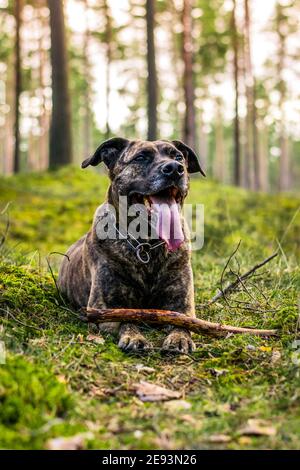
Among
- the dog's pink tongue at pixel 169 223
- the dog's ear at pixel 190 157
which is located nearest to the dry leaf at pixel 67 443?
the dog's pink tongue at pixel 169 223

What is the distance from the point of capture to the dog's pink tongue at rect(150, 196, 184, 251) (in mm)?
4418

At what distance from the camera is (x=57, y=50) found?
16.4 meters

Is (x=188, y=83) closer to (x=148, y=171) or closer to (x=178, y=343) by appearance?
(x=148, y=171)

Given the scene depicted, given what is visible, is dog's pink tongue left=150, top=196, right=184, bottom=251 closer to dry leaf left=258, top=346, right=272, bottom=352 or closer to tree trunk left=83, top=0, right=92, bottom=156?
dry leaf left=258, top=346, right=272, bottom=352

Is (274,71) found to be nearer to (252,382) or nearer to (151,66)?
(151,66)

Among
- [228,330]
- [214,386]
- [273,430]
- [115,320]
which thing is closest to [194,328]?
[228,330]

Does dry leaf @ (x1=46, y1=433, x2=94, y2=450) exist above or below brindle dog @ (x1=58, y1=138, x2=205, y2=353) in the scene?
below

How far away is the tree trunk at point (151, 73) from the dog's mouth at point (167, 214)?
527 inches

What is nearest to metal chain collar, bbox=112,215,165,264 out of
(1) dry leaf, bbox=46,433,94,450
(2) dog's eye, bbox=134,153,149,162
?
(2) dog's eye, bbox=134,153,149,162

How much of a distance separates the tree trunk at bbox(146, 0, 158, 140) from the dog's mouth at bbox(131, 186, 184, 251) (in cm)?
1339

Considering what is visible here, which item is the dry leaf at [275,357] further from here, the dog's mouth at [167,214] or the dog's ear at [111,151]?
the dog's ear at [111,151]

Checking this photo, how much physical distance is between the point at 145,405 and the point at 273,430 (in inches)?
28.8

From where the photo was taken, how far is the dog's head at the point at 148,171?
14.7ft

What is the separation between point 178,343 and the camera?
396 cm
